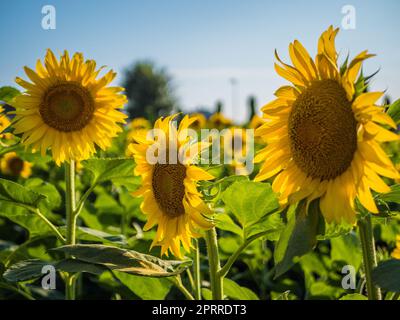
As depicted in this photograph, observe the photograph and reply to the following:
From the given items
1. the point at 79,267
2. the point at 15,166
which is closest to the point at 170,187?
the point at 79,267

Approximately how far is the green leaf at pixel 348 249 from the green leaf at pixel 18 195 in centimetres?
91

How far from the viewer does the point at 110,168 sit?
1.56 m

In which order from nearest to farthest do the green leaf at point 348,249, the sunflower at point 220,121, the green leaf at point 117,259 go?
the green leaf at point 117,259 → the green leaf at point 348,249 → the sunflower at point 220,121

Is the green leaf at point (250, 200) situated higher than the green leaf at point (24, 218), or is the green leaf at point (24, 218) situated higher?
the green leaf at point (24, 218)

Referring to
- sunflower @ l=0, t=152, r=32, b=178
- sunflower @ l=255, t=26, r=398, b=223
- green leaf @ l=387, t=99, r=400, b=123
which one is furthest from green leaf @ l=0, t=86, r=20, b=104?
sunflower @ l=0, t=152, r=32, b=178

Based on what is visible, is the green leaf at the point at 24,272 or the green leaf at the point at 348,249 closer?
the green leaf at the point at 24,272

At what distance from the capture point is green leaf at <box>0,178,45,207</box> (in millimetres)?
1465

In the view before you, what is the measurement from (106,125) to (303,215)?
84cm

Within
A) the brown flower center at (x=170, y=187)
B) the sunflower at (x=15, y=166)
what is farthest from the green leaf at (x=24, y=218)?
the sunflower at (x=15, y=166)

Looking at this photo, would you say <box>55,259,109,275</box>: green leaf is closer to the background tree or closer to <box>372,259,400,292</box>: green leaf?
<box>372,259,400,292</box>: green leaf

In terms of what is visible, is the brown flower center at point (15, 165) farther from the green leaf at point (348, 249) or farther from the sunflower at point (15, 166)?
the green leaf at point (348, 249)

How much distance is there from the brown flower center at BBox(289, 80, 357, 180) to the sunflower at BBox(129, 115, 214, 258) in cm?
18

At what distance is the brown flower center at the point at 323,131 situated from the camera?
90cm
